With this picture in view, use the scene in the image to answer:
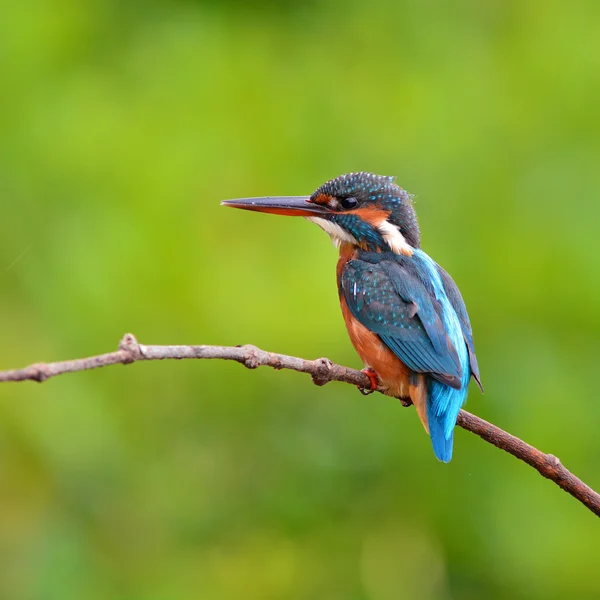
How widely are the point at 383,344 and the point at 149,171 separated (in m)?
1.46

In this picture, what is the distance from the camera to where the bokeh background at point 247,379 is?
319 cm

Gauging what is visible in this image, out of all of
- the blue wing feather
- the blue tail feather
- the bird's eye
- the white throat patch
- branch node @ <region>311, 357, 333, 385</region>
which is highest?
the bird's eye

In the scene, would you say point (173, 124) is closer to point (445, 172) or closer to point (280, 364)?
point (445, 172)

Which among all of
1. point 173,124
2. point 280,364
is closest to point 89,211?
point 173,124

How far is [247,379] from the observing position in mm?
3273

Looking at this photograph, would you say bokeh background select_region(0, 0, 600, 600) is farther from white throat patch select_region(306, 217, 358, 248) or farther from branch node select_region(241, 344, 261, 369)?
branch node select_region(241, 344, 261, 369)

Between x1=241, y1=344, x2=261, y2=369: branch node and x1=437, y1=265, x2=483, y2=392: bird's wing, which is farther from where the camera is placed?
x1=437, y1=265, x2=483, y2=392: bird's wing

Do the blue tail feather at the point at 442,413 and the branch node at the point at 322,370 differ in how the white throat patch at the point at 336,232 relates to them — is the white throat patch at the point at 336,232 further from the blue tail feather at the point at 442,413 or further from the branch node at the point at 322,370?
the branch node at the point at 322,370

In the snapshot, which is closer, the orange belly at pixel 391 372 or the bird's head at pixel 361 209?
the orange belly at pixel 391 372

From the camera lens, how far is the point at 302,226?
137 inches

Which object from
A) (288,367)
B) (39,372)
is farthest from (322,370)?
(39,372)

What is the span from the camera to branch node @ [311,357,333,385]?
185 cm

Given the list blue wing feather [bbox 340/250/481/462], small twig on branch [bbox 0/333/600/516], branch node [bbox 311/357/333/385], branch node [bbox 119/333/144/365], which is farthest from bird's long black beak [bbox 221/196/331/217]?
branch node [bbox 119/333/144/365]

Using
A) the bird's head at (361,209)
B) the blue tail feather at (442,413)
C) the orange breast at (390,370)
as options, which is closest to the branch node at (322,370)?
the blue tail feather at (442,413)
